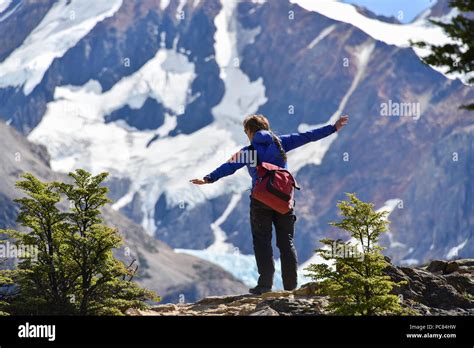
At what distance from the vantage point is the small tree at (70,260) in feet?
61.5

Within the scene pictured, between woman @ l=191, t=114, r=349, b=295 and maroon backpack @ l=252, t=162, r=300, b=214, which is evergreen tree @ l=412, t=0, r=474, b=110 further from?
maroon backpack @ l=252, t=162, r=300, b=214

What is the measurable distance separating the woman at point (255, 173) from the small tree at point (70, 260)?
6.27 feet

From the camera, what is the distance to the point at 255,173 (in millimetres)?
19891

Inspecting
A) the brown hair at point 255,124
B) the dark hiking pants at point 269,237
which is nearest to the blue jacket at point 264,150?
the brown hair at point 255,124

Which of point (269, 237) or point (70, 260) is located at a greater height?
point (269, 237)

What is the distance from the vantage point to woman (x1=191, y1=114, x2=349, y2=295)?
1983 centimetres

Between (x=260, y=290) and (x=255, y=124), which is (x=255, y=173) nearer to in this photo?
(x=255, y=124)

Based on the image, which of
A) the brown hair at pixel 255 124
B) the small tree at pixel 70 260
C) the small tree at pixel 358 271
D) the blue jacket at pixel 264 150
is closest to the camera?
the small tree at pixel 358 271

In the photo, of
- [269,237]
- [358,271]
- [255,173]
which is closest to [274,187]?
[255,173]

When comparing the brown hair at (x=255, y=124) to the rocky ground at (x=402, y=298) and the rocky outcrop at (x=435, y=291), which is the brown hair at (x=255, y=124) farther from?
the rocky outcrop at (x=435, y=291)

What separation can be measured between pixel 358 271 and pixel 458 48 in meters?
4.74

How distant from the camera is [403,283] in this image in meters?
18.9
